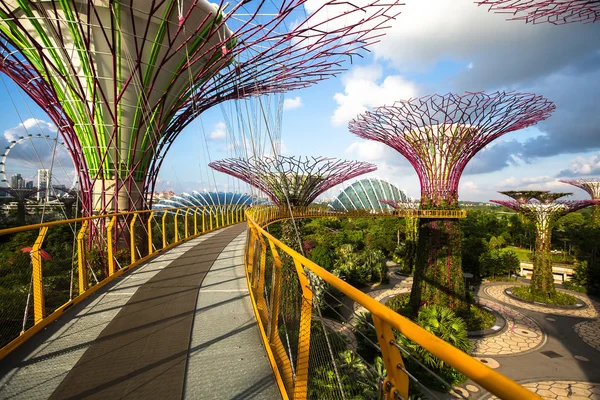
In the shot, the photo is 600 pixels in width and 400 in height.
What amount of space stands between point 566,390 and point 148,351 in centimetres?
1295

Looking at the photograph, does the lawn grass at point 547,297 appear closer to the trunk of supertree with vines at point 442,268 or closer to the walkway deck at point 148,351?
the trunk of supertree with vines at point 442,268

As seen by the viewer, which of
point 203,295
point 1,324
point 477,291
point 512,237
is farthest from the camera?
point 512,237

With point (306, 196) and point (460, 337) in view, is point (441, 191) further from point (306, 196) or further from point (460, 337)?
point (306, 196)

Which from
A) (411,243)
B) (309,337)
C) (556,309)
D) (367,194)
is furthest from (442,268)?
(367,194)

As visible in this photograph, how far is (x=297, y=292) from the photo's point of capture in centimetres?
245

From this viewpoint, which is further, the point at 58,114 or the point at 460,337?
the point at 460,337

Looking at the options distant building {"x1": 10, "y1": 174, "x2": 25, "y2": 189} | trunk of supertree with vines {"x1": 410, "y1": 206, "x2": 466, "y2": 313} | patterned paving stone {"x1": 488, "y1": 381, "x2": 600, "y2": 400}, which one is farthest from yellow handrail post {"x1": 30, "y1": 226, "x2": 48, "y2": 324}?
distant building {"x1": 10, "y1": 174, "x2": 25, "y2": 189}

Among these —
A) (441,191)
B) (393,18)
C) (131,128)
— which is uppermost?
(393,18)

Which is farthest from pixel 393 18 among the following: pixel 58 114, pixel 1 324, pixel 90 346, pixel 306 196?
pixel 306 196

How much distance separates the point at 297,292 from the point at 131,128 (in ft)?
33.2

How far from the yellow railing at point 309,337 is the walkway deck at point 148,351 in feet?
0.73

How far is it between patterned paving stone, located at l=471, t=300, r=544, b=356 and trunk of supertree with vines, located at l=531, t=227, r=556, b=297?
3.47 meters

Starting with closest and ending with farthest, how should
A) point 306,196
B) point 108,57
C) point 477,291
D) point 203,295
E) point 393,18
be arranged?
point 203,295, point 393,18, point 108,57, point 477,291, point 306,196

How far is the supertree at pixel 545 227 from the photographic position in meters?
19.0
